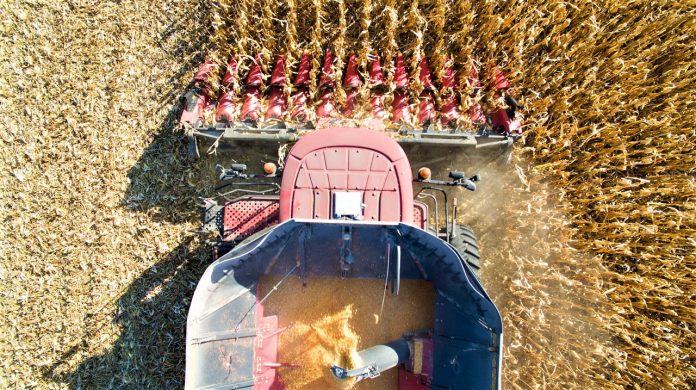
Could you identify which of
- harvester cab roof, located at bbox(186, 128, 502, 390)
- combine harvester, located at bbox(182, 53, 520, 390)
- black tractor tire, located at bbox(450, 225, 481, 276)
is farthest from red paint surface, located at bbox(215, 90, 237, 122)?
black tractor tire, located at bbox(450, 225, 481, 276)

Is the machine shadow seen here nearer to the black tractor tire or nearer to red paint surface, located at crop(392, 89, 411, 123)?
red paint surface, located at crop(392, 89, 411, 123)

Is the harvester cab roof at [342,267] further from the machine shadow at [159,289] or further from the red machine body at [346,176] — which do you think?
the machine shadow at [159,289]

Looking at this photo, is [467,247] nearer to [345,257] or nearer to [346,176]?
[345,257]

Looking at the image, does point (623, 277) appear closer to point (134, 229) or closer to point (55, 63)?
point (134, 229)

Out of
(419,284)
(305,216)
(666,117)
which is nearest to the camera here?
(305,216)

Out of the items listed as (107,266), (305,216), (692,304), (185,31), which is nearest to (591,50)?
(692,304)

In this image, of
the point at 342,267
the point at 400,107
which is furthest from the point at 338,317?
the point at 400,107
